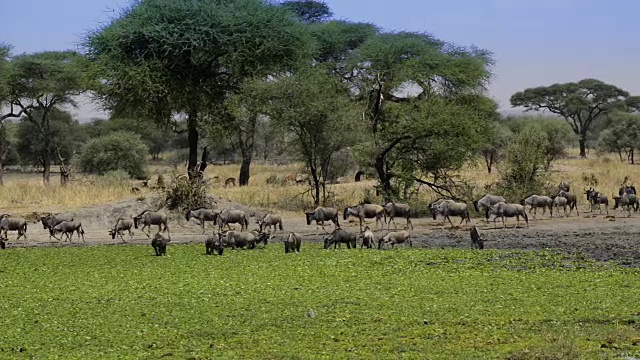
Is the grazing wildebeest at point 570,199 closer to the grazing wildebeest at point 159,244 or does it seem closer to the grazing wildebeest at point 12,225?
the grazing wildebeest at point 159,244

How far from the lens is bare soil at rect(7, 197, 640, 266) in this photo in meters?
22.4

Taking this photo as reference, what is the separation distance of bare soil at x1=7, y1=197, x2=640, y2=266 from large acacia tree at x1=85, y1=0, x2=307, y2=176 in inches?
237

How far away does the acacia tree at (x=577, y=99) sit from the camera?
77812mm

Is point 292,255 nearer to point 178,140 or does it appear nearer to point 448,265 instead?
point 448,265

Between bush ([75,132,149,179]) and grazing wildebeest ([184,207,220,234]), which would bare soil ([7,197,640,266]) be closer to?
grazing wildebeest ([184,207,220,234])

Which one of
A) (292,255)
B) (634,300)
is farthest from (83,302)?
(634,300)

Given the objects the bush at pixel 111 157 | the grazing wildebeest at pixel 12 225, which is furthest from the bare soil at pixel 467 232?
the bush at pixel 111 157

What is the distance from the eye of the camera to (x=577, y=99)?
76938mm

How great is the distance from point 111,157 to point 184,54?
20258 millimetres

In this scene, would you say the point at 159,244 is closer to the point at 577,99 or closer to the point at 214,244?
the point at 214,244

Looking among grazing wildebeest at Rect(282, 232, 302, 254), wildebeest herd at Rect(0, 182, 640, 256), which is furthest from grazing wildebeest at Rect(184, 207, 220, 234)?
grazing wildebeest at Rect(282, 232, 302, 254)

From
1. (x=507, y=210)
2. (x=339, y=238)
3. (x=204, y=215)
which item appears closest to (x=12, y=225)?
(x=204, y=215)

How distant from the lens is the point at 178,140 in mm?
84250

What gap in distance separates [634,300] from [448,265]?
5.31 meters
